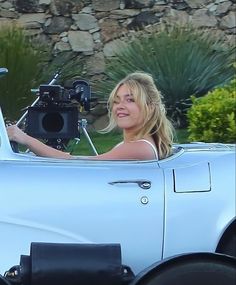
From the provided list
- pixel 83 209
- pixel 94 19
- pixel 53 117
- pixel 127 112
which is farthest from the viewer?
pixel 94 19

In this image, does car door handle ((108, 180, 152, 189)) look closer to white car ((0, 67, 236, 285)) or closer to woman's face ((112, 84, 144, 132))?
white car ((0, 67, 236, 285))

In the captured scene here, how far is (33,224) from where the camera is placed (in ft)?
16.1

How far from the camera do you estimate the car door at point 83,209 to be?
4.92 meters

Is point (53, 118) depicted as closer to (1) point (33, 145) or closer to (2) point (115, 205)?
(1) point (33, 145)

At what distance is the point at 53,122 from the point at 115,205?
1.14m

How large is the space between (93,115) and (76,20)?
1402mm

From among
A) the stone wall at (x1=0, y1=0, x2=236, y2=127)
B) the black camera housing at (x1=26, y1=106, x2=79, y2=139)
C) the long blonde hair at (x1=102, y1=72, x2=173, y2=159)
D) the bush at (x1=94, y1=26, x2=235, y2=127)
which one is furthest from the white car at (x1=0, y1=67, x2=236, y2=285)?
the stone wall at (x1=0, y1=0, x2=236, y2=127)

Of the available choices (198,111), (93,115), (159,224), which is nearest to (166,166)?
(159,224)

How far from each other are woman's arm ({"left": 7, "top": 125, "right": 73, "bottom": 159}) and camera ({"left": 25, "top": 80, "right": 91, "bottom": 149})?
509 mm

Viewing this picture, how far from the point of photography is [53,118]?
5.94m

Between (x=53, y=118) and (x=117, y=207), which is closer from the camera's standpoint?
(x=117, y=207)

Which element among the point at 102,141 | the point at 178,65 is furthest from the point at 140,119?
the point at 178,65

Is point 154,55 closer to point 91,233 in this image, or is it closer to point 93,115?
point 93,115

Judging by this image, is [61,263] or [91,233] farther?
[91,233]
